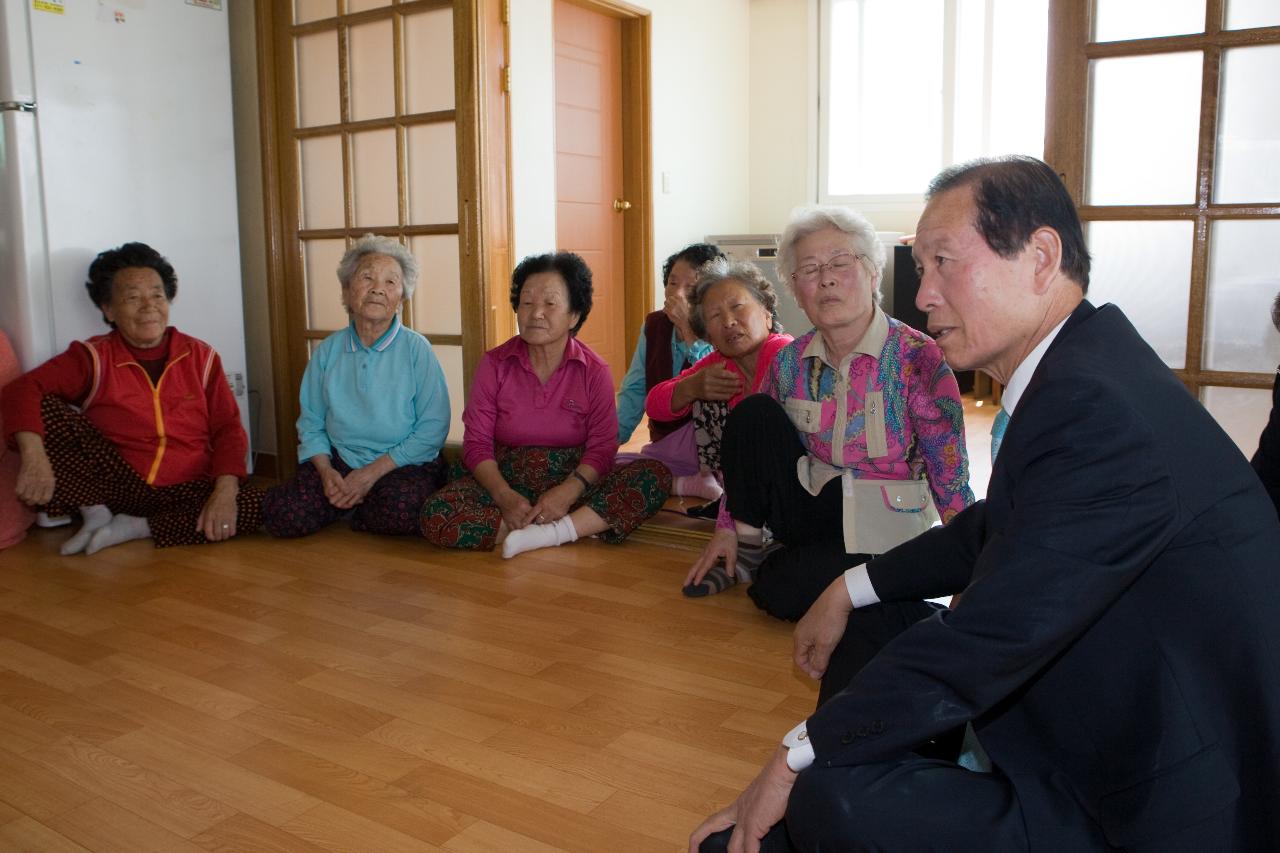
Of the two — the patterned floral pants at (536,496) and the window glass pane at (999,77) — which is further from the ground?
the window glass pane at (999,77)

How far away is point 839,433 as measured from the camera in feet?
7.58

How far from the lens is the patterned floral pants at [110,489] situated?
3119mm

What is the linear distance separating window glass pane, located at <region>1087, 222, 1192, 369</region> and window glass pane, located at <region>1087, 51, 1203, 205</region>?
0.07m

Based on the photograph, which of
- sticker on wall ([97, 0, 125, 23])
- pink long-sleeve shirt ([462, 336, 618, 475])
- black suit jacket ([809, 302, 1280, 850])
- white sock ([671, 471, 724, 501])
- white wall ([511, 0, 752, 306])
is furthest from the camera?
white wall ([511, 0, 752, 306])

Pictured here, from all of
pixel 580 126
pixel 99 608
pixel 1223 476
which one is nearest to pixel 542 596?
pixel 99 608

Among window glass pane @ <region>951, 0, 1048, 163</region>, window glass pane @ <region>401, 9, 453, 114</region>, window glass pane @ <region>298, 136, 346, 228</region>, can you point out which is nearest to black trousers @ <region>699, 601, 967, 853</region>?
window glass pane @ <region>401, 9, 453, 114</region>

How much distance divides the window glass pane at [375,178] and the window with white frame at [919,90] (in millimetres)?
3718

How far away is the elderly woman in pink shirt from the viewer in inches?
119

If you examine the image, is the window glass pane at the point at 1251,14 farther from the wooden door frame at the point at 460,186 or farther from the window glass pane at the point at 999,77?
the window glass pane at the point at 999,77

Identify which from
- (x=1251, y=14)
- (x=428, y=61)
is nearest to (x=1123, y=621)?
(x=1251, y=14)

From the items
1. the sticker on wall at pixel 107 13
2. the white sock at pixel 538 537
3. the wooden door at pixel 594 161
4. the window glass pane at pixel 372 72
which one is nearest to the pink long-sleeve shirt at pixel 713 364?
the white sock at pixel 538 537

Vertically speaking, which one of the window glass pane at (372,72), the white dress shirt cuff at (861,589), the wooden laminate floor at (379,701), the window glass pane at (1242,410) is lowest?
the wooden laminate floor at (379,701)

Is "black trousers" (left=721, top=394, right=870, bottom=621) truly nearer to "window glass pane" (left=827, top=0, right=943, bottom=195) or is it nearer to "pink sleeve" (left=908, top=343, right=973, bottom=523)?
"pink sleeve" (left=908, top=343, right=973, bottom=523)

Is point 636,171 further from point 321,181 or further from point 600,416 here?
point 600,416
